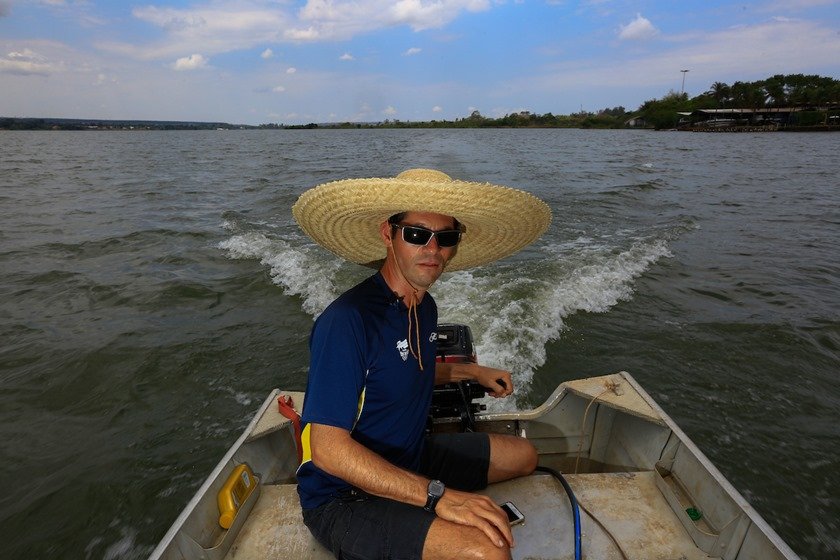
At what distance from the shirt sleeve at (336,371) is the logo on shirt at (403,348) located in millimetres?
222

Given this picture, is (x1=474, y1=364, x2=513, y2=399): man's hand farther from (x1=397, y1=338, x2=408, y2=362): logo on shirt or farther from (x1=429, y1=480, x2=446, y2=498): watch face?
(x1=429, y1=480, x2=446, y2=498): watch face

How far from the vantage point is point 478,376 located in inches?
116

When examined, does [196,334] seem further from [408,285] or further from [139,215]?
[139,215]

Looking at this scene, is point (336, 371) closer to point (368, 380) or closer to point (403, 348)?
point (368, 380)

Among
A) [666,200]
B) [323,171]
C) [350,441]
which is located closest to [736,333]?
[350,441]

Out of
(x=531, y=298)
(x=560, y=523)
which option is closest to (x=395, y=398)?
(x=560, y=523)

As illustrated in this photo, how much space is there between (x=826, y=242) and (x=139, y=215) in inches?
720

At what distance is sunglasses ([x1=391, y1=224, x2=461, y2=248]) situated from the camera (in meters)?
2.08

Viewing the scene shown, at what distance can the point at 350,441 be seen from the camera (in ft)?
5.90

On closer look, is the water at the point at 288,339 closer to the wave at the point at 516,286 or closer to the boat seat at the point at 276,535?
the wave at the point at 516,286

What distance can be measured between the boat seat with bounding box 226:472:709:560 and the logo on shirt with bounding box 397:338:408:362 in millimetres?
1065

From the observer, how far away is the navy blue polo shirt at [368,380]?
181 centimetres

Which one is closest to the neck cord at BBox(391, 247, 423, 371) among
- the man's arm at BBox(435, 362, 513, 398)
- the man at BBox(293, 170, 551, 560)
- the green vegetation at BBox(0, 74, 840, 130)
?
the man at BBox(293, 170, 551, 560)

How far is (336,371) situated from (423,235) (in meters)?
0.74
